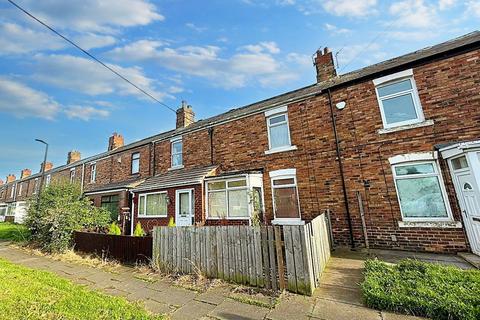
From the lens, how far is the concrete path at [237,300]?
374 centimetres

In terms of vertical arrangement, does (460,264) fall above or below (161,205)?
below

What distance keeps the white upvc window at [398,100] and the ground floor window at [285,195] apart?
4.04 metres

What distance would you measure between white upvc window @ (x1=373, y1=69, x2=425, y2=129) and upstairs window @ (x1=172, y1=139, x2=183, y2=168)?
35.2 feet

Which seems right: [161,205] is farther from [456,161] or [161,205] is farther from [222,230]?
[456,161]

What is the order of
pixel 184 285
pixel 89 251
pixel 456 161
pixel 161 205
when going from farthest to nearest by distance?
pixel 161 205, pixel 89 251, pixel 456 161, pixel 184 285

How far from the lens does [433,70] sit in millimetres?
7652

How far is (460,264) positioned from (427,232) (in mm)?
1504

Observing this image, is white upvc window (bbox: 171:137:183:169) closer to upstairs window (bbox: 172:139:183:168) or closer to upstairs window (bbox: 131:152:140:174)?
upstairs window (bbox: 172:139:183:168)

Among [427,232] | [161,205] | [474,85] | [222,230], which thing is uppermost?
[474,85]

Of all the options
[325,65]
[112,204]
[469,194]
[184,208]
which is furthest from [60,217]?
[469,194]

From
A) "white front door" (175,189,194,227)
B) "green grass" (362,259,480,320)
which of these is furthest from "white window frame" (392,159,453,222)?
"white front door" (175,189,194,227)

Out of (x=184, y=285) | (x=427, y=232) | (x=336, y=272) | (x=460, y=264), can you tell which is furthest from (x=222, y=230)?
(x=427, y=232)

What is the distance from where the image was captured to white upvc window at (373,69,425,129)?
309 inches

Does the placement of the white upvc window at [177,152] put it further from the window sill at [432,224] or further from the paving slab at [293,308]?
the window sill at [432,224]
